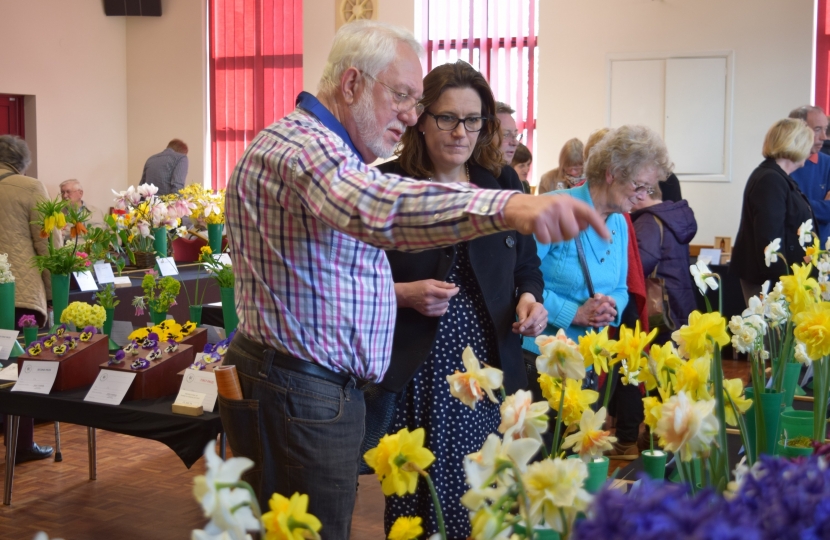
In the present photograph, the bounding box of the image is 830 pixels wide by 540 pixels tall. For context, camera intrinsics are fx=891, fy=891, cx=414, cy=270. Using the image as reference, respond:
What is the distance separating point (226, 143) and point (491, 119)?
31.3 feet

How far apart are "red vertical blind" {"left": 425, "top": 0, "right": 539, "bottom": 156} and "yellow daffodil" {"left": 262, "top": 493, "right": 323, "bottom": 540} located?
8974 mm

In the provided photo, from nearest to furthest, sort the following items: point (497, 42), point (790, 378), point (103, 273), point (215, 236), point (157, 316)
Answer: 1. point (790, 378)
2. point (157, 316)
3. point (103, 273)
4. point (215, 236)
5. point (497, 42)

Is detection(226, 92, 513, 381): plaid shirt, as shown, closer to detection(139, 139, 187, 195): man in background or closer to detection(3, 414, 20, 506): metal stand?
detection(3, 414, 20, 506): metal stand

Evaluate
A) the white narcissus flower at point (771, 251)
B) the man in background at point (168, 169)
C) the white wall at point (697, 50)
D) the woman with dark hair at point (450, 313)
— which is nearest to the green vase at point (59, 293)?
the woman with dark hair at point (450, 313)

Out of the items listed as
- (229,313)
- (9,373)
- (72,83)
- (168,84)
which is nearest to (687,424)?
(9,373)

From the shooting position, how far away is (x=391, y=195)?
1026 millimetres

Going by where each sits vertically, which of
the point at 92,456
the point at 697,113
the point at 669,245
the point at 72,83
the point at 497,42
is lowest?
the point at 92,456

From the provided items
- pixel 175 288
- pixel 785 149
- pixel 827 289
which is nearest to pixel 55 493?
pixel 175 288

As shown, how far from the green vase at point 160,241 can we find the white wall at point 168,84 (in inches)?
243

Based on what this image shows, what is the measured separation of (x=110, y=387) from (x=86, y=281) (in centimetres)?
186

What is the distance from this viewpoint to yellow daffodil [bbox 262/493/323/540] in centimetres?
62

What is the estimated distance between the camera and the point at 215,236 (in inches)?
209

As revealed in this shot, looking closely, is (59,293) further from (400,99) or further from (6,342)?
(400,99)

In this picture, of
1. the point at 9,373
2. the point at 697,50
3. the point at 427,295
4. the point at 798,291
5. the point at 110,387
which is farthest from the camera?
the point at 697,50
